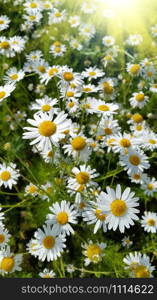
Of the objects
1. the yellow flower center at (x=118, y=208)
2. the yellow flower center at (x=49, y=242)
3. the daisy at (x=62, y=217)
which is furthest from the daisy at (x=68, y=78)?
the yellow flower center at (x=49, y=242)

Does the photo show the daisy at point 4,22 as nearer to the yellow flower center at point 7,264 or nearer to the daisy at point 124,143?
the daisy at point 124,143

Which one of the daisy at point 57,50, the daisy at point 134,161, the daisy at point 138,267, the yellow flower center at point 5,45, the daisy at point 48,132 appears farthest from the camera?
the daisy at point 57,50

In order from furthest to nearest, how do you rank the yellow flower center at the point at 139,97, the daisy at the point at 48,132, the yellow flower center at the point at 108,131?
1. the yellow flower center at the point at 139,97
2. the yellow flower center at the point at 108,131
3. the daisy at the point at 48,132

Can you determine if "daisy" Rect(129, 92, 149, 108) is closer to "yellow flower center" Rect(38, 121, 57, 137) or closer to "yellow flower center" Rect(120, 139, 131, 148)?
"yellow flower center" Rect(120, 139, 131, 148)

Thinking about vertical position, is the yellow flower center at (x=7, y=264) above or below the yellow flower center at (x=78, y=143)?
below

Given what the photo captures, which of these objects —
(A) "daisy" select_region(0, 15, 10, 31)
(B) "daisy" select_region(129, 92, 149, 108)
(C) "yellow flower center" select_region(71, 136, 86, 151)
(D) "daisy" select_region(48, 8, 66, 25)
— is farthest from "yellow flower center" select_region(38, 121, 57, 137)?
(D) "daisy" select_region(48, 8, 66, 25)

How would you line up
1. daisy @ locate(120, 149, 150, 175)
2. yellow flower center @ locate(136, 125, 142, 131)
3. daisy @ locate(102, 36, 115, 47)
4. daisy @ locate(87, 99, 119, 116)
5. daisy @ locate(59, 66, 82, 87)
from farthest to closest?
daisy @ locate(102, 36, 115, 47)
yellow flower center @ locate(136, 125, 142, 131)
daisy @ locate(59, 66, 82, 87)
daisy @ locate(87, 99, 119, 116)
daisy @ locate(120, 149, 150, 175)

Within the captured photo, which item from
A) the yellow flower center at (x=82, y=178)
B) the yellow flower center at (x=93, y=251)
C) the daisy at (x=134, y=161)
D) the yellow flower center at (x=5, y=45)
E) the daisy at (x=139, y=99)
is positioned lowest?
the yellow flower center at (x=93, y=251)
